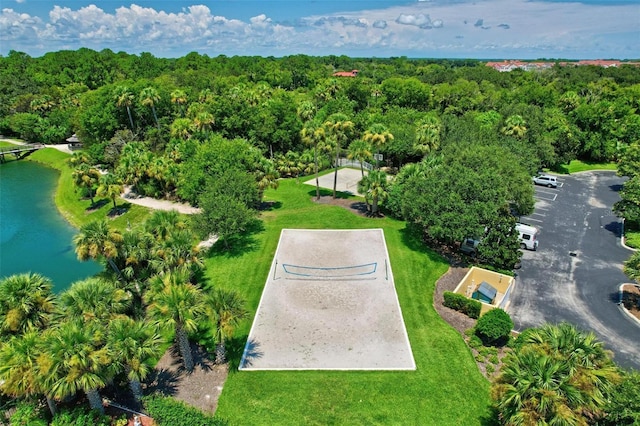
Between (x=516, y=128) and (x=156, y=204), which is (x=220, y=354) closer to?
(x=156, y=204)

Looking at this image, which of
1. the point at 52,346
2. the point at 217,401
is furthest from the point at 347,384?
the point at 52,346

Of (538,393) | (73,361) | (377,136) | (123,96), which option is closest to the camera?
(538,393)

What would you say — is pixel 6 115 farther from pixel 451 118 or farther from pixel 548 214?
pixel 548 214

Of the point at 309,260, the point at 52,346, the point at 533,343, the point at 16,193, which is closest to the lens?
the point at 52,346

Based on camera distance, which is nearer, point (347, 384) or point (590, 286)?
point (347, 384)

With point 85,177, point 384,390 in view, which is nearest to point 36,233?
point 85,177

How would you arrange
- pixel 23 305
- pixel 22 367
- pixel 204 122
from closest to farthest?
pixel 22 367 < pixel 23 305 < pixel 204 122

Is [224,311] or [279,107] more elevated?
[279,107]
